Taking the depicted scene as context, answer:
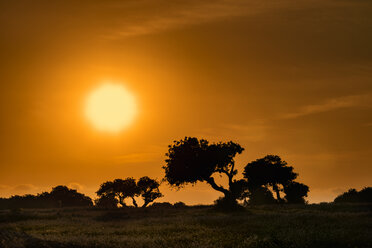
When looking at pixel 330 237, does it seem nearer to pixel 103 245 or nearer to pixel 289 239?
pixel 289 239

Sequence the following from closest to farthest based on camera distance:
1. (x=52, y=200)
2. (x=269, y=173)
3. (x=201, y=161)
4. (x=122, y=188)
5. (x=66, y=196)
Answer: (x=201, y=161)
(x=269, y=173)
(x=122, y=188)
(x=52, y=200)
(x=66, y=196)

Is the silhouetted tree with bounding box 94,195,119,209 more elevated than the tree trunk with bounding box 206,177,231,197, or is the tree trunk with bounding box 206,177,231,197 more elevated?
the silhouetted tree with bounding box 94,195,119,209

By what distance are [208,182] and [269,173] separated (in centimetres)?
3104

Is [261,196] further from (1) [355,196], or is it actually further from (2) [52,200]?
(2) [52,200]

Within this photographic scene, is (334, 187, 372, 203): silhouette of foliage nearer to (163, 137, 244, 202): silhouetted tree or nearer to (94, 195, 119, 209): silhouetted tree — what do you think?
(163, 137, 244, 202): silhouetted tree

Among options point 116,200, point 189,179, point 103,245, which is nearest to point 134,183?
point 116,200

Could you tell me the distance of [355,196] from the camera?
9769 centimetres

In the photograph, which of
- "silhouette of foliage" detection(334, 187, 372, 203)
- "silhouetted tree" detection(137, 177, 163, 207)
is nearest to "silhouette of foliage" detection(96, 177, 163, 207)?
"silhouetted tree" detection(137, 177, 163, 207)

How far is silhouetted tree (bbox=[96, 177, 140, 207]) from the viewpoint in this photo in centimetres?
11681

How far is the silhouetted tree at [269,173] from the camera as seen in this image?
9406 cm

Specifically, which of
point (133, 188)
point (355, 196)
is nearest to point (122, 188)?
point (133, 188)

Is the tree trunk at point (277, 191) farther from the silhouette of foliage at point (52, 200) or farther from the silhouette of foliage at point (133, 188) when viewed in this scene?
the silhouette of foliage at point (52, 200)

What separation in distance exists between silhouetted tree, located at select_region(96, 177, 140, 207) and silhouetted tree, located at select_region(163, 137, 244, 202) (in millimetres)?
50970

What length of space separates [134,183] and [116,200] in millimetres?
18556
